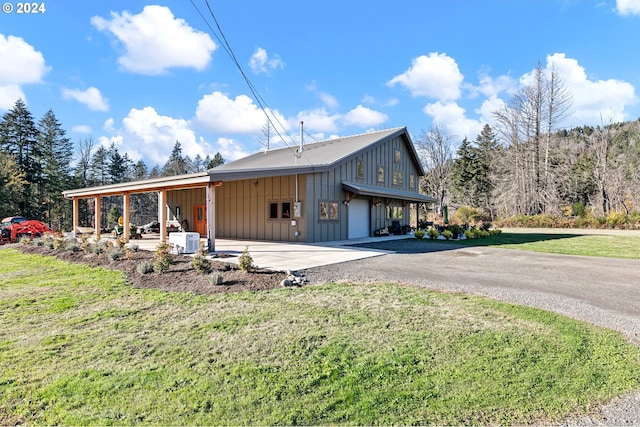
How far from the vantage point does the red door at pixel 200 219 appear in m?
19.8

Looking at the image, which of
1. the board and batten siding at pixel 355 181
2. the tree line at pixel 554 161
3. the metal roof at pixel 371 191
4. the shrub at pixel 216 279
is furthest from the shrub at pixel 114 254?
the tree line at pixel 554 161

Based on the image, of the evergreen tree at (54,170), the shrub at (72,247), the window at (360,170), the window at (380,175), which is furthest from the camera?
the evergreen tree at (54,170)

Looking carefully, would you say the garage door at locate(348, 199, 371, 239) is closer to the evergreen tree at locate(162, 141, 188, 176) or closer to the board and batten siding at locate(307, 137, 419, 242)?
the board and batten siding at locate(307, 137, 419, 242)

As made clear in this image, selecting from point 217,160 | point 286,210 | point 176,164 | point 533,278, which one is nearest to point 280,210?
point 286,210

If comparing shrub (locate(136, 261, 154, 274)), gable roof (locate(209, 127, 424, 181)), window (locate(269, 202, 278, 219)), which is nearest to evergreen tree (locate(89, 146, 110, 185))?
gable roof (locate(209, 127, 424, 181))

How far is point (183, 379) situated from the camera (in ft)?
10.2

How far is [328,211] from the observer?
1566 centimetres

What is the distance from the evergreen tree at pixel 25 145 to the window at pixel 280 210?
2905 cm

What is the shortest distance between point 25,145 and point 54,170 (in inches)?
Answer: 138

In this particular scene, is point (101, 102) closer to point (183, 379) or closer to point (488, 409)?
point (183, 379)

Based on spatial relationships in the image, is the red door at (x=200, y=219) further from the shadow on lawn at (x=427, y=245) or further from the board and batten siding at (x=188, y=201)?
the shadow on lawn at (x=427, y=245)

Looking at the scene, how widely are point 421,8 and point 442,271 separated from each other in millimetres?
11334

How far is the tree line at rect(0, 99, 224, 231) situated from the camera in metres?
30.4

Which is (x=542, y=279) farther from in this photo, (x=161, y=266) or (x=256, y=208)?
(x=256, y=208)
